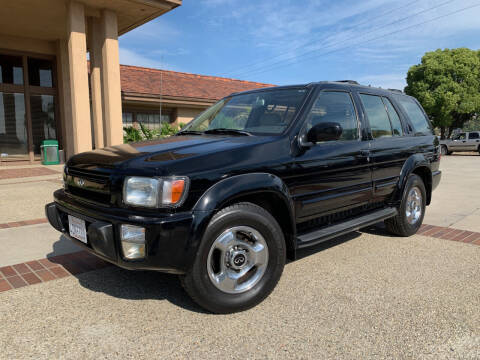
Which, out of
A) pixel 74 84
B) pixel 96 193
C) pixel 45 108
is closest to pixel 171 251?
pixel 96 193

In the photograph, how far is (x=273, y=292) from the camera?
3.27 meters

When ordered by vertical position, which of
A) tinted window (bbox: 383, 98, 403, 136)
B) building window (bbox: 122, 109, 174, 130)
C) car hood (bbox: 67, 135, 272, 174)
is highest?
building window (bbox: 122, 109, 174, 130)

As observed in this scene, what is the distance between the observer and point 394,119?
15.9 feet

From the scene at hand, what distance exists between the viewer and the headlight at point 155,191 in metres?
2.58

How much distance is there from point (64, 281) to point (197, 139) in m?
1.84

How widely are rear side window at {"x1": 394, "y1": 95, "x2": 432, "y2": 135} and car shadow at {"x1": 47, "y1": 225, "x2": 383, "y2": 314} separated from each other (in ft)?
8.35

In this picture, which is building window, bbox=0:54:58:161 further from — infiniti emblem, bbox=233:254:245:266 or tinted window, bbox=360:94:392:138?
infiniti emblem, bbox=233:254:245:266

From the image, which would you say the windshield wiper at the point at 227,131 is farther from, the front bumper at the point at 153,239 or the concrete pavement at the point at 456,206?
the concrete pavement at the point at 456,206

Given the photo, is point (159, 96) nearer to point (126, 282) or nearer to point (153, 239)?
point (126, 282)

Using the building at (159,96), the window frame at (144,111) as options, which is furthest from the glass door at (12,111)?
the window frame at (144,111)

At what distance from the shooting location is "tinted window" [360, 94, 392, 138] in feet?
14.3

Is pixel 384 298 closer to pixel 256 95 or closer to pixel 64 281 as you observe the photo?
pixel 256 95

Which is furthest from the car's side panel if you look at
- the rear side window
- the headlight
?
the rear side window

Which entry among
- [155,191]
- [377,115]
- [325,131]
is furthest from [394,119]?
[155,191]
